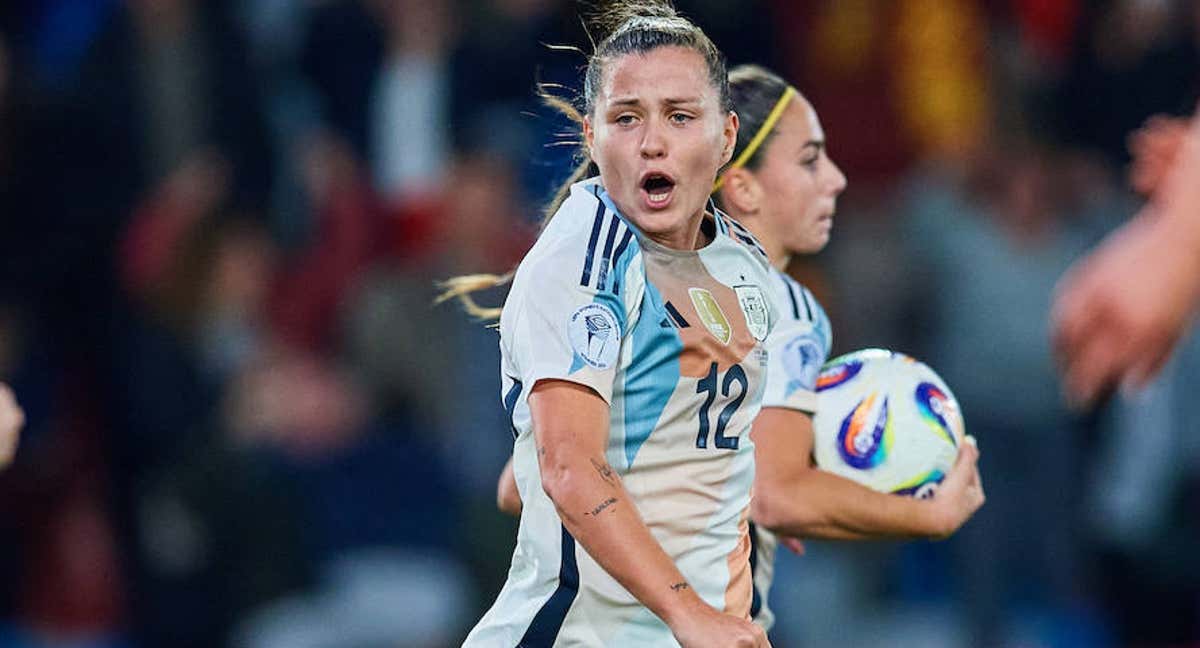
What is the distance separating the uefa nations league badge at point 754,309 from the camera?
3.76m

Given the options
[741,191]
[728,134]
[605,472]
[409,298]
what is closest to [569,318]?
[605,472]

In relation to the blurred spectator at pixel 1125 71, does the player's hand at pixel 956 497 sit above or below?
below

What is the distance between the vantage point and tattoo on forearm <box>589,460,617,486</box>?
3.35 m

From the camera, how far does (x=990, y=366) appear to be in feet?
29.6

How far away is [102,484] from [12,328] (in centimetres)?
79

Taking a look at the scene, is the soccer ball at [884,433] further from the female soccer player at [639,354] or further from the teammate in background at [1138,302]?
the teammate in background at [1138,302]

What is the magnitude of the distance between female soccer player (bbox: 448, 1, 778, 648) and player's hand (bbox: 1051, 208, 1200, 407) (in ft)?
3.04

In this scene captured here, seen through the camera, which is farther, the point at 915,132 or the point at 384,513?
the point at 915,132

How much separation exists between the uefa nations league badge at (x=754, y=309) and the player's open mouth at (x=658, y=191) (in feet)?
0.90

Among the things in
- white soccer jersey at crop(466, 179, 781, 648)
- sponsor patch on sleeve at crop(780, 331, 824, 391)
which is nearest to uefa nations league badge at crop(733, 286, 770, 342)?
white soccer jersey at crop(466, 179, 781, 648)

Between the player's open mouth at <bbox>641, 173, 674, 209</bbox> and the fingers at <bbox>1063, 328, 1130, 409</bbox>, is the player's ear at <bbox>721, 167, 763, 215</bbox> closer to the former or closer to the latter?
the player's open mouth at <bbox>641, 173, 674, 209</bbox>

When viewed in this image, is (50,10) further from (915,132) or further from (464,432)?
(915,132)

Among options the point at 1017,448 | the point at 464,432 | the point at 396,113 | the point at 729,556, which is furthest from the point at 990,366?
the point at 729,556

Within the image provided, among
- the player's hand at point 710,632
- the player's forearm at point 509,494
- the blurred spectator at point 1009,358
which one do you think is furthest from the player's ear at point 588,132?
the blurred spectator at point 1009,358
